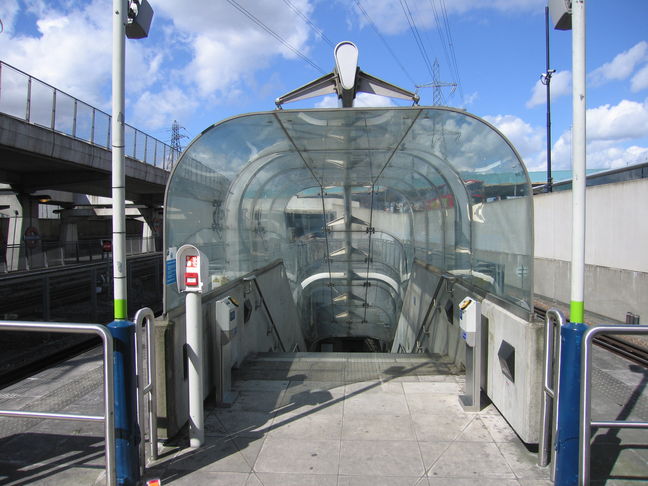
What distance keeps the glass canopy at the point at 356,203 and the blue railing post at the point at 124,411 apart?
986 mm

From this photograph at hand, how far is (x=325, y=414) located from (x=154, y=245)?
27926mm

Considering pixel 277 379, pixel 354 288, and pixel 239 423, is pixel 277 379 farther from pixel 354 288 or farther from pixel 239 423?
pixel 354 288

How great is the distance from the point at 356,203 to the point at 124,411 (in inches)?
383

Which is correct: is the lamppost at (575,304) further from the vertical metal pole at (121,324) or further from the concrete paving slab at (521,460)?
the vertical metal pole at (121,324)

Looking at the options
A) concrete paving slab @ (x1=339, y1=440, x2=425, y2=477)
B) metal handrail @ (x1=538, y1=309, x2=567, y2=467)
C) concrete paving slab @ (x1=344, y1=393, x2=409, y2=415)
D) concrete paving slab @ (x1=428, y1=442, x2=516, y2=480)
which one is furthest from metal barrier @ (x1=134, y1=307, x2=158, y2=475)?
metal handrail @ (x1=538, y1=309, x2=567, y2=467)

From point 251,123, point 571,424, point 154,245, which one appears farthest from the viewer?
Answer: point 154,245

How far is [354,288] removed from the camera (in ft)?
46.1

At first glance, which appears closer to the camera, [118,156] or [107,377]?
[107,377]

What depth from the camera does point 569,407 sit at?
2979 millimetres

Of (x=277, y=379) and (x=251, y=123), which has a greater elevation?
(x=251, y=123)

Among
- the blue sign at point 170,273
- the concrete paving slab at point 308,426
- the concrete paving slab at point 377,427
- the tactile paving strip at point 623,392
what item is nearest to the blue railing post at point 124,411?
the blue sign at point 170,273

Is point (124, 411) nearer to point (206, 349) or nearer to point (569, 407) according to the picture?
point (206, 349)

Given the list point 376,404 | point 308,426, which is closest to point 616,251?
point 376,404

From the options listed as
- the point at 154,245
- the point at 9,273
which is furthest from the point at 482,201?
the point at 154,245
